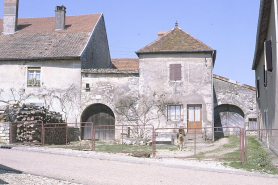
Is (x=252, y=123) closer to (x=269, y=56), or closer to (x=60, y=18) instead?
(x=269, y=56)

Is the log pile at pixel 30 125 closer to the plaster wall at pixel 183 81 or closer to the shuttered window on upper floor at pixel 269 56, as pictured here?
the plaster wall at pixel 183 81

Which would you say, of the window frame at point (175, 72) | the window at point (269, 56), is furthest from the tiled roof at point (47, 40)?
the window at point (269, 56)

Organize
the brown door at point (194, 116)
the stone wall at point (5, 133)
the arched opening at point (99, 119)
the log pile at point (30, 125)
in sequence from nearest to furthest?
the stone wall at point (5, 133), the log pile at point (30, 125), the brown door at point (194, 116), the arched opening at point (99, 119)

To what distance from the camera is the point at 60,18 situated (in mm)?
27766

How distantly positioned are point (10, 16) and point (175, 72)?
1340 centimetres

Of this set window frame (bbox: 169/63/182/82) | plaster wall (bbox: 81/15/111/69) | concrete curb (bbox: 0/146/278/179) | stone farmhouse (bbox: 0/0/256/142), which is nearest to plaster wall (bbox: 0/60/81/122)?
stone farmhouse (bbox: 0/0/256/142)

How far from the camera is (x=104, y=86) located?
23.7 meters

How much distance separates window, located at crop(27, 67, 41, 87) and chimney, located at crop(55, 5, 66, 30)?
471 cm

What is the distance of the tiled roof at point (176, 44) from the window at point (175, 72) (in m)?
1.02

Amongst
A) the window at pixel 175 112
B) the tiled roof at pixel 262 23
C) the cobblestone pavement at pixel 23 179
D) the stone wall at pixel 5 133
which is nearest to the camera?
the cobblestone pavement at pixel 23 179

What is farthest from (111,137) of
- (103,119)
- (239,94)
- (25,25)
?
(25,25)

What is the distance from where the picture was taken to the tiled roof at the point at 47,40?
2428 centimetres

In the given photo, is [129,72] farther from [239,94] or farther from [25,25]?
[25,25]

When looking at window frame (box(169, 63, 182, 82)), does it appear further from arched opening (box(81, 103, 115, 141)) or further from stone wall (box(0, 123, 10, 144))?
stone wall (box(0, 123, 10, 144))
